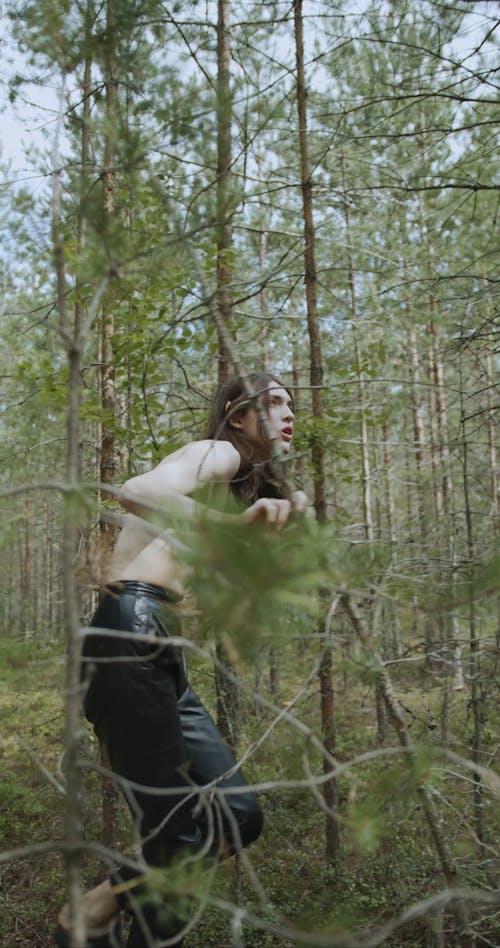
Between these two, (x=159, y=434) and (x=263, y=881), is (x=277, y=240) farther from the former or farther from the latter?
(x=263, y=881)

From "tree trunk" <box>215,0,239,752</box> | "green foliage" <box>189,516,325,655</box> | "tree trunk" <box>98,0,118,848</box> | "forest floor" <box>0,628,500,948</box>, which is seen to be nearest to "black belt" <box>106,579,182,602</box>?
"forest floor" <box>0,628,500,948</box>

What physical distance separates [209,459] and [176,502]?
1.59ft

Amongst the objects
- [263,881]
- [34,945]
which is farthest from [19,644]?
[263,881]

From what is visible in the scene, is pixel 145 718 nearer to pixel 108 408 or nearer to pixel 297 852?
pixel 108 408

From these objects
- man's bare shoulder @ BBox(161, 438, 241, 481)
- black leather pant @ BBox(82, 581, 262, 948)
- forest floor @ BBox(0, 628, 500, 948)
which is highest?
man's bare shoulder @ BBox(161, 438, 241, 481)

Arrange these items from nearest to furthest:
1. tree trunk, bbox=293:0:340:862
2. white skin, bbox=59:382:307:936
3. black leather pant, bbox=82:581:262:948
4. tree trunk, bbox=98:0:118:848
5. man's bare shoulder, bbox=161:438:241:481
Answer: white skin, bbox=59:382:307:936 → man's bare shoulder, bbox=161:438:241:481 → black leather pant, bbox=82:581:262:948 → tree trunk, bbox=98:0:118:848 → tree trunk, bbox=293:0:340:862

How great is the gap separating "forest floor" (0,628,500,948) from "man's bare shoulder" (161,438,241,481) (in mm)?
520

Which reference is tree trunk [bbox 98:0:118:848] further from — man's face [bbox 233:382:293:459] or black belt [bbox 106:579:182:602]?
black belt [bbox 106:579:182:602]

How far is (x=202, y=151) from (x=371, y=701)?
950cm

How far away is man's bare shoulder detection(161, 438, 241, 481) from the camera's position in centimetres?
168

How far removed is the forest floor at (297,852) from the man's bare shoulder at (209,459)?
1.71 feet

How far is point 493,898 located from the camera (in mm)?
1071

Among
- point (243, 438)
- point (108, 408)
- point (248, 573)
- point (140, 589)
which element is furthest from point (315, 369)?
point (248, 573)

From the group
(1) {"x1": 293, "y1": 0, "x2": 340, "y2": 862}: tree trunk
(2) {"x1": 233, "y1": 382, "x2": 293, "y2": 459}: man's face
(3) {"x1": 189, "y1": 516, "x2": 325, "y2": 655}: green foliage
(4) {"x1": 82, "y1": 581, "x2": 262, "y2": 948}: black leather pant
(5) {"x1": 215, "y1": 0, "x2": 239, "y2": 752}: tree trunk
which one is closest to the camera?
(3) {"x1": 189, "y1": 516, "x2": 325, "y2": 655}: green foliage
